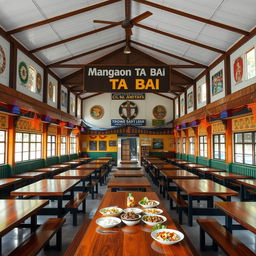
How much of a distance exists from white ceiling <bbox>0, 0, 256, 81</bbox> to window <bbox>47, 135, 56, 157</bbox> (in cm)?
328

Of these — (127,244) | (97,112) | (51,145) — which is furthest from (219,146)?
(97,112)

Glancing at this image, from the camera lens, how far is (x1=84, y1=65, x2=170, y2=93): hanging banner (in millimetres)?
5039

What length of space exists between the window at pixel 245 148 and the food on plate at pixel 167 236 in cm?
593

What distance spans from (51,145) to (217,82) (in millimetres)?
8255

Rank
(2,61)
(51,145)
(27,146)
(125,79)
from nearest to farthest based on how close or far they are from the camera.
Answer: (125,79)
(2,61)
(27,146)
(51,145)

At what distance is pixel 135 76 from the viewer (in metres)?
5.09

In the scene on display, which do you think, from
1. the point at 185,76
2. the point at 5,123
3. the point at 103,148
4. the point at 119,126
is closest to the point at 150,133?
the point at 119,126

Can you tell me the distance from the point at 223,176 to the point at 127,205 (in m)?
4.66

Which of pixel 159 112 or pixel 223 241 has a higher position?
pixel 159 112

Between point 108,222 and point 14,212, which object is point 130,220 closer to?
point 108,222

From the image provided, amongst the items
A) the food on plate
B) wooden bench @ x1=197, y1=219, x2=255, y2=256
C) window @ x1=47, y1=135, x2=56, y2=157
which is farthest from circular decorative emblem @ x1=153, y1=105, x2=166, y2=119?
the food on plate

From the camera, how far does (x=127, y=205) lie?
2953 millimetres

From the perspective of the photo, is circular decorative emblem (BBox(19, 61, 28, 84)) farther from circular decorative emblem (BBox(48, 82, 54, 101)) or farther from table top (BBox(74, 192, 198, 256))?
table top (BBox(74, 192, 198, 256))

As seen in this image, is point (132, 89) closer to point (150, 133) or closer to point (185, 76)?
A: point (185, 76)
